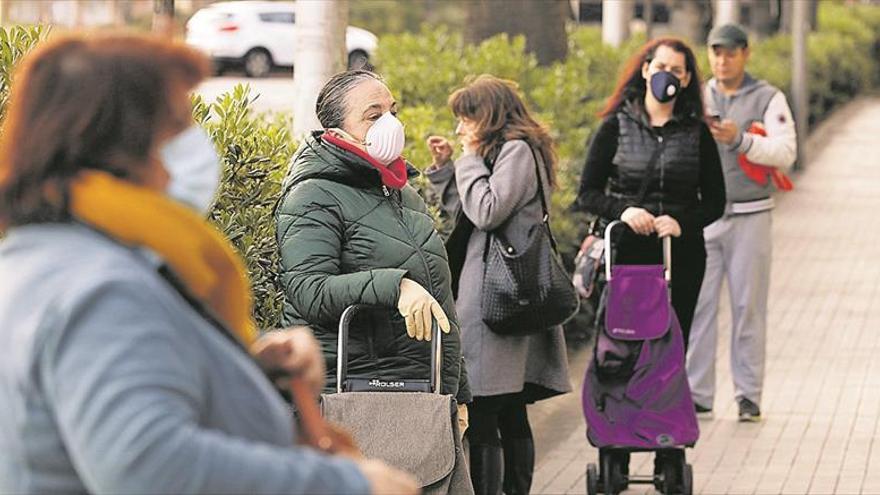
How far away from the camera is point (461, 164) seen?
695 centimetres

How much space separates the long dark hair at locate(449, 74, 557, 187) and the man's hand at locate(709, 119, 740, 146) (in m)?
1.80

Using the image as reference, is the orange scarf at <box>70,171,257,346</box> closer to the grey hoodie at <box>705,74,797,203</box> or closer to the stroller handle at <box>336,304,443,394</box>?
the stroller handle at <box>336,304,443,394</box>

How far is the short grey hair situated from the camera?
5355 mm

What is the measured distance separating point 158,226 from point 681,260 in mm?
5713

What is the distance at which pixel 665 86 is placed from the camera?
7676 millimetres

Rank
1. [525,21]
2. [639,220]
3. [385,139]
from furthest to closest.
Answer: [525,21], [639,220], [385,139]

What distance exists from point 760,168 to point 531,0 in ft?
16.9

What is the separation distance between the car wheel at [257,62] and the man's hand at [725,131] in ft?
87.9

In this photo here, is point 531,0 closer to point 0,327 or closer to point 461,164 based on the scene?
point 461,164

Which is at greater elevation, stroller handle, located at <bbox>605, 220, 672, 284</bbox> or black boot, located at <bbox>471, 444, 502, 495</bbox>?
stroller handle, located at <bbox>605, 220, 672, 284</bbox>

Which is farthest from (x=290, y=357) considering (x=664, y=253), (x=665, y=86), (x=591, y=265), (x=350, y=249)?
(x=665, y=86)

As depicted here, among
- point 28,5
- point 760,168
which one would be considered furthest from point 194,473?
point 28,5

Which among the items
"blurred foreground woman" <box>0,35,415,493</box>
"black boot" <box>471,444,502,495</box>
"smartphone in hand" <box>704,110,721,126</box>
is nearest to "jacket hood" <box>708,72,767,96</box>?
"smartphone in hand" <box>704,110,721,126</box>

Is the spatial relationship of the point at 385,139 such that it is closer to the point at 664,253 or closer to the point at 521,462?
the point at 521,462
